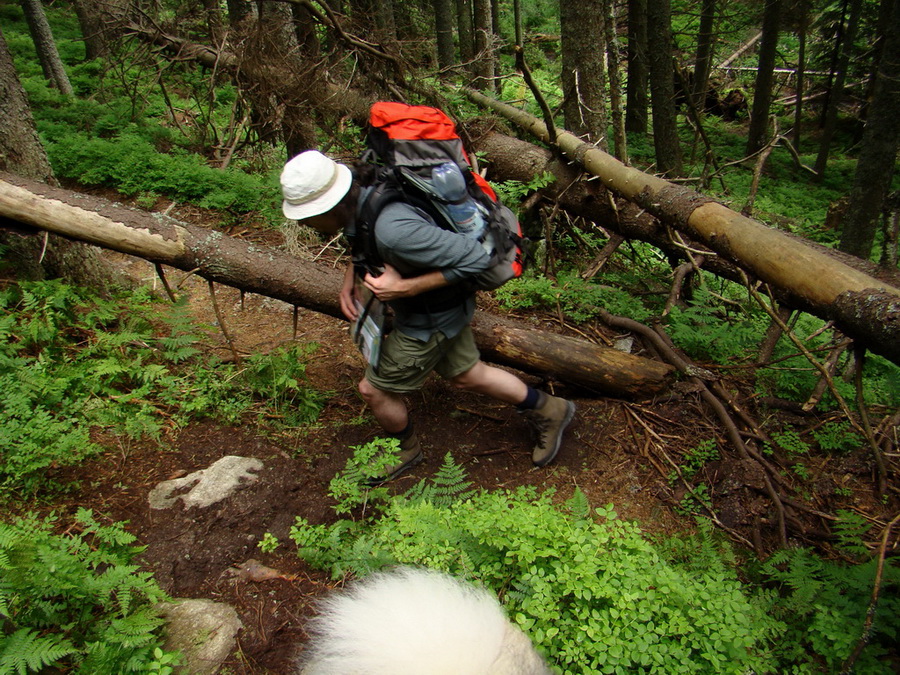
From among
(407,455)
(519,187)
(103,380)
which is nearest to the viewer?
(407,455)

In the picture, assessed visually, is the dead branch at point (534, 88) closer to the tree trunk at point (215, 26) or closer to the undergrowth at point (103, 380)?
the undergrowth at point (103, 380)

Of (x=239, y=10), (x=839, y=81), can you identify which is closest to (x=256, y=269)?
(x=239, y=10)

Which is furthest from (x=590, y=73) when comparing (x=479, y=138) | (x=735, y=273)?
(x=735, y=273)

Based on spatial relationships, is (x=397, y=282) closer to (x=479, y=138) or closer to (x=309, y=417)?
(x=309, y=417)

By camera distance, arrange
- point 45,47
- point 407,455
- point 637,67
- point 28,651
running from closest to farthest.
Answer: point 28,651 → point 407,455 → point 45,47 → point 637,67

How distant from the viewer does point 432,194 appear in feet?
9.39

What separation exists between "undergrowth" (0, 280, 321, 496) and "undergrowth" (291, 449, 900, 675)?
62.6 inches

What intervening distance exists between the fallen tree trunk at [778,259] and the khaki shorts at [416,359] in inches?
73.7

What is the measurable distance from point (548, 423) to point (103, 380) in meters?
3.33

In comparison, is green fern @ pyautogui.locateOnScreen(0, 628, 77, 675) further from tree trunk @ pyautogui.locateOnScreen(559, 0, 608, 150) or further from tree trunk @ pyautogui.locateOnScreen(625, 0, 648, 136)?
tree trunk @ pyautogui.locateOnScreen(625, 0, 648, 136)

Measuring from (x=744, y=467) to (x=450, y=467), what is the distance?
2.01 m

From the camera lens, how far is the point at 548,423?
391cm

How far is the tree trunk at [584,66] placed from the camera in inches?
225

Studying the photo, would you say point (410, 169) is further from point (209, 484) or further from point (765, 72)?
point (765, 72)
